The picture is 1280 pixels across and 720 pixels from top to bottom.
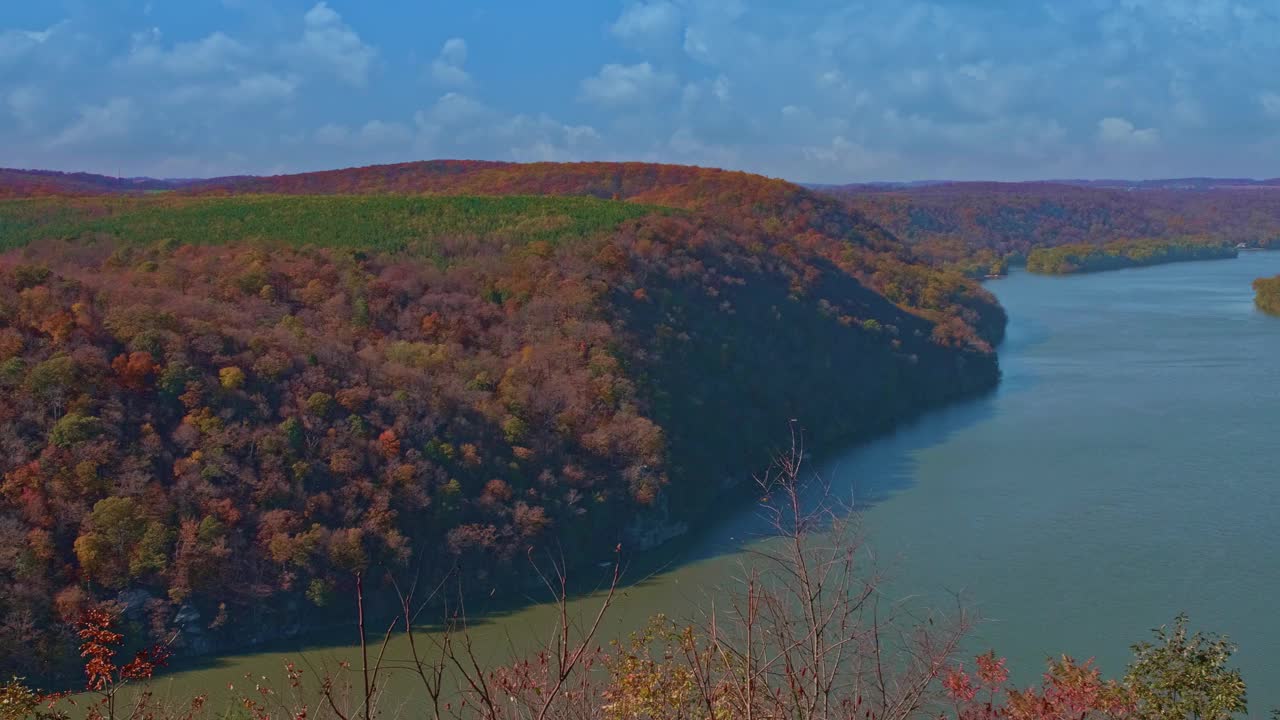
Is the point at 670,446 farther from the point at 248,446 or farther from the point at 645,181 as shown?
the point at 645,181

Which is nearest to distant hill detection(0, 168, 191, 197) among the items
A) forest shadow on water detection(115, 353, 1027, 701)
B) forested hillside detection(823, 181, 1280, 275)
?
Answer: forest shadow on water detection(115, 353, 1027, 701)

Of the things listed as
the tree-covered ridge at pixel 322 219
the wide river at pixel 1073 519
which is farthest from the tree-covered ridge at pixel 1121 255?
the tree-covered ridge at pixel 322 219

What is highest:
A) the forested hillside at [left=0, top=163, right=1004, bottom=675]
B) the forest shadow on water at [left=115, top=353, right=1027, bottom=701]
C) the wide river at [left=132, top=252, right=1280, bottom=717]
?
the forested hillside at [left=0, top=163, right=1004, bottom=675]

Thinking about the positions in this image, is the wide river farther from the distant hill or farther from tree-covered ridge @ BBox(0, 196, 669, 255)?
the distant hill

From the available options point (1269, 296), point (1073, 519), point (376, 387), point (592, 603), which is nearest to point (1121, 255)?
point (1269, 296)

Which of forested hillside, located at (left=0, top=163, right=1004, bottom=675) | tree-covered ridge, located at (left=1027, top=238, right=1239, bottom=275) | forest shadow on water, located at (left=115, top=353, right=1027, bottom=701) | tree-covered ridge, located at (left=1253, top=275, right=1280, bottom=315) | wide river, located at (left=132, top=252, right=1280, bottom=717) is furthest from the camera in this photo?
tree-covered ridge, located at (left=1027, top=238, right=1239, bottom=275)

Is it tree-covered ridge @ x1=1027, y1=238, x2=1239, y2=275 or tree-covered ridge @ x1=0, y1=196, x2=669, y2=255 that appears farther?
tree-covered ridge @ x1=1027, y1=238, x2=1239, y2=275
